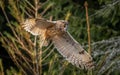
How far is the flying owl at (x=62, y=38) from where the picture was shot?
2.86 m

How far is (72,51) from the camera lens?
3027mm

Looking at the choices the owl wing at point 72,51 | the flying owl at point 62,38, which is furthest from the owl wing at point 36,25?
the owl wing at point 72,51

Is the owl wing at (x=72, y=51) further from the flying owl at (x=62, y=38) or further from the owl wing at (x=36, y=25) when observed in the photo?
the owl wing at (x=36, y=25)

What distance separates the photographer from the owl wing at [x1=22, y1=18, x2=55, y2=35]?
281cm

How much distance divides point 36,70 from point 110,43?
212cm

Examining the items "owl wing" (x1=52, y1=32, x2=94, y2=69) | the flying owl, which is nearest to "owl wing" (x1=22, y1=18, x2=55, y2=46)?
the flying owl

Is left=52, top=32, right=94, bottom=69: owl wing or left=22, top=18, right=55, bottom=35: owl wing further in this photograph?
left=52, top=32, right=94, bottom=69: owl wing

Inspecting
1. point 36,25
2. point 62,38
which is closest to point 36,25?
point 36,25

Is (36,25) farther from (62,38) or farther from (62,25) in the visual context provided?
(62,38)

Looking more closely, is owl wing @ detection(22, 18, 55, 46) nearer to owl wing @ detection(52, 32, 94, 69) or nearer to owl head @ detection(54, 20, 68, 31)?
owl head @ detection(54, 20, 68, 31)

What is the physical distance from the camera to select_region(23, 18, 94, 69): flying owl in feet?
9.39

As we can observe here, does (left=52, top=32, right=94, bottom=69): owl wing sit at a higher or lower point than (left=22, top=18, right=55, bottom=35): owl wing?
lower

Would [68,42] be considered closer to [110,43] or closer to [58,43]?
[58,43]

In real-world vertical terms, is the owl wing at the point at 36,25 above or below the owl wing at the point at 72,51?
above
